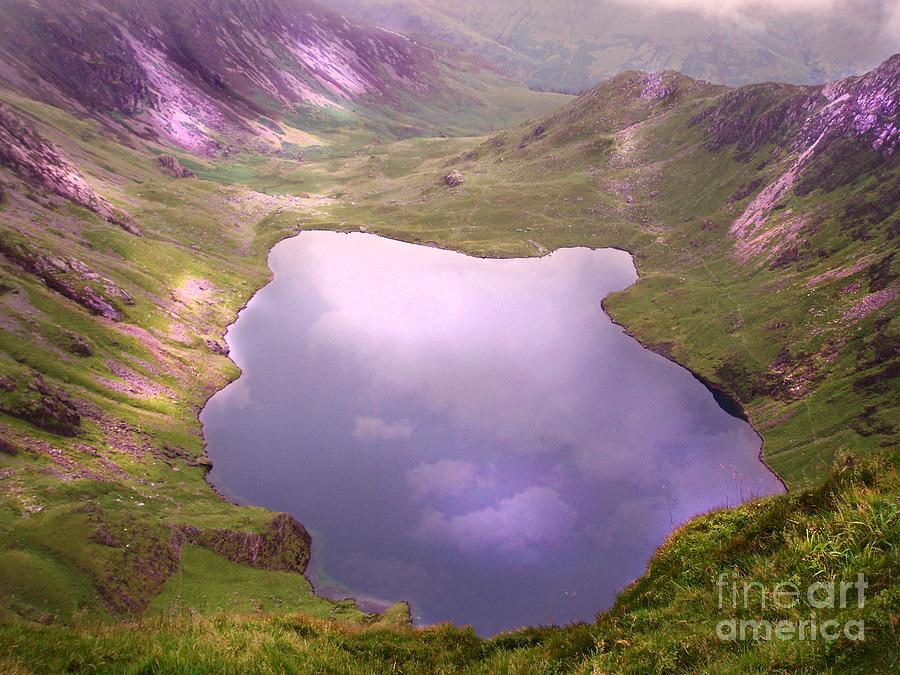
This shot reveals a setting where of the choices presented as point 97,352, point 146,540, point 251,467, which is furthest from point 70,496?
point 97,352

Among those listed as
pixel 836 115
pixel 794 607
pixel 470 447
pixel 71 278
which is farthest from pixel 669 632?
pixel 836 115

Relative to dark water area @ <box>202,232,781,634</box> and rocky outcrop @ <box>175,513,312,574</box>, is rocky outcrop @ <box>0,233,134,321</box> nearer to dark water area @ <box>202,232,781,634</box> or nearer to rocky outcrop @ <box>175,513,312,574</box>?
dark water area @ <box>202,232,781,634</box>

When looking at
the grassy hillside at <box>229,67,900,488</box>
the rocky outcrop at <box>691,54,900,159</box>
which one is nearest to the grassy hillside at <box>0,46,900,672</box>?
the grassy hillside at <box>229,67,900,488</box>

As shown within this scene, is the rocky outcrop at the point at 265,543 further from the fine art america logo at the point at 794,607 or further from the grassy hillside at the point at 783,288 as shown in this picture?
the grassy hillside at the point at 783,288

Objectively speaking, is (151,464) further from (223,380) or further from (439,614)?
(439,614)

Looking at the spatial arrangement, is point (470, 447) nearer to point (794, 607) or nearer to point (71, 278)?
point (794, 607)
